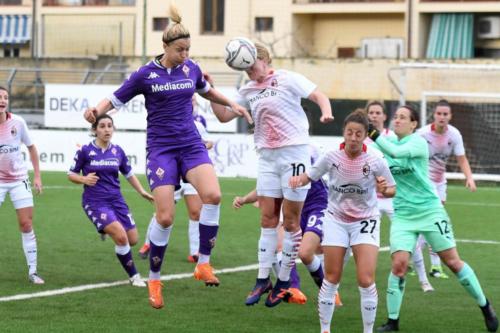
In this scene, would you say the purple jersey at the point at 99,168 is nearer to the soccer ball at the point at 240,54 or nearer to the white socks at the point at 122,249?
the white socks at the point at 122,249

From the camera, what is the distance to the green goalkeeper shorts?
420 inches

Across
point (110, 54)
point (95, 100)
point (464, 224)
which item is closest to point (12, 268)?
point (464, 224)

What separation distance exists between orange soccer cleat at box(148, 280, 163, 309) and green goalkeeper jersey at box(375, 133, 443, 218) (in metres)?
2.30

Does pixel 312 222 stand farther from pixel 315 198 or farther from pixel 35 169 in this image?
pixel 35 169

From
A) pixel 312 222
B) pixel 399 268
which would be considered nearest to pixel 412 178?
pixel 399 268

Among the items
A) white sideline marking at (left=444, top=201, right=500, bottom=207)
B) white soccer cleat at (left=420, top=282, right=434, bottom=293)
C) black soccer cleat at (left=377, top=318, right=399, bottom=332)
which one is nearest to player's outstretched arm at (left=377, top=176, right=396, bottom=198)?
black soccer cleat at (left=377, top=318, right=399, bottom=332)

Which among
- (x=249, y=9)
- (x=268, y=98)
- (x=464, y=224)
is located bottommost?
(x=464, y=224)

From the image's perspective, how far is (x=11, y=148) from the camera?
1270 centimetres

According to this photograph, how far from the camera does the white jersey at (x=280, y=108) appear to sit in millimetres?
11297

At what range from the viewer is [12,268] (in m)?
13.8

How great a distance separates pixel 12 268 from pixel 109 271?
1121 mm

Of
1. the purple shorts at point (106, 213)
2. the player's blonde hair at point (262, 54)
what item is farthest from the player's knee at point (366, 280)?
the purple shorts at point (106, 213)

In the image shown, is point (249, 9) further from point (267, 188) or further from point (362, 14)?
point (267, 188)

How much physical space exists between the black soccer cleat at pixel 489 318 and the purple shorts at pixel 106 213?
4.23 meters
